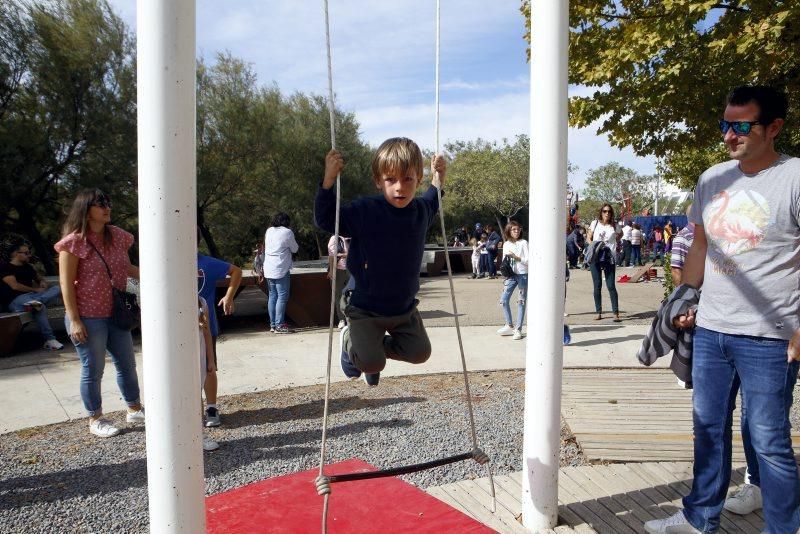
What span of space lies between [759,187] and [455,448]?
2.55 m

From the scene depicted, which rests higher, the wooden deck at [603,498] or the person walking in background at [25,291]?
the person walking in background at [25,291]

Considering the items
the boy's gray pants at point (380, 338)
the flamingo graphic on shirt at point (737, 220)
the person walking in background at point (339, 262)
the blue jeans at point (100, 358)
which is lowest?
the blue jeans at point (100, 358)

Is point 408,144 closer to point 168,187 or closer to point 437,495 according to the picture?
point 168,187

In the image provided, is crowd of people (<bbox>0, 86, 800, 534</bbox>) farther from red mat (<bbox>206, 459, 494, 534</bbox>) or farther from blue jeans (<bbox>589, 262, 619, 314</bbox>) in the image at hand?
blue jeans (<bbox>589, 262, 619, 314</bbox>)

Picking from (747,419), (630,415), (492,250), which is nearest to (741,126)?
(747,419)

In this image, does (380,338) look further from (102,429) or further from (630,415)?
(102,429)

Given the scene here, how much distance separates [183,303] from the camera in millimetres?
2004

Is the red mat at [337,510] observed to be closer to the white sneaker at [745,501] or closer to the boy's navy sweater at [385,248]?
the boy's navy sweater at [385,248]

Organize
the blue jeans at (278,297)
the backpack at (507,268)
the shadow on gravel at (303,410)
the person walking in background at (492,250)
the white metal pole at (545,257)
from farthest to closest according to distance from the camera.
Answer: the person walking in background at (492,250) → the blue jeans at (278,297) → the backpack at (507,268) → the shadow on gravel at (303,410) → the white metal pole at (545,257)

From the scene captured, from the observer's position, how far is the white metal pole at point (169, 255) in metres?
1.95

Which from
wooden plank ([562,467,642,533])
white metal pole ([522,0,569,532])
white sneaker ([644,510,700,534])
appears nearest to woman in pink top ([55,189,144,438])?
white metal pole ([522,0,569,532])

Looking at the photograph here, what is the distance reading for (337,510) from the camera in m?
2.90

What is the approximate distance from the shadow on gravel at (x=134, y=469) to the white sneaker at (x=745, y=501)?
90.1 inches

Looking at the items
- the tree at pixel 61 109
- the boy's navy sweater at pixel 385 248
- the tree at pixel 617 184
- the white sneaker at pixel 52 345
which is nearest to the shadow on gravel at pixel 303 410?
the boy's navy sweater at pixel 385 248
